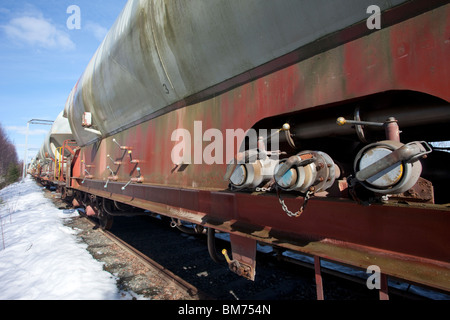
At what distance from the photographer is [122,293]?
3.76 m

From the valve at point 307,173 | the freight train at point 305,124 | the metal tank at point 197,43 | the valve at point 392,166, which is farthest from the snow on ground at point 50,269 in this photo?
the valve at point 392,166

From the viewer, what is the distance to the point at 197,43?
2.40 m

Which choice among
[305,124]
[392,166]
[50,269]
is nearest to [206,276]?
[50,269]

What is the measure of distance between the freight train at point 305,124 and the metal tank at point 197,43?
1 centimetres

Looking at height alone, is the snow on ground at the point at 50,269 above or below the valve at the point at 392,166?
below

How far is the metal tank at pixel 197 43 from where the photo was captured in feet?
5.32

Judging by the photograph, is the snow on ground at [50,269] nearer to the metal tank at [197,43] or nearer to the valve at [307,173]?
the metal tank at [197,43]

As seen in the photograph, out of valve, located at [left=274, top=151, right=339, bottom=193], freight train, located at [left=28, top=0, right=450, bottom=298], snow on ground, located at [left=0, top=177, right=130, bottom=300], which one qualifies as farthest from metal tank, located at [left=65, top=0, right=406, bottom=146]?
snow on ground, located at [left=0, top=177, right=130, bottom=300]

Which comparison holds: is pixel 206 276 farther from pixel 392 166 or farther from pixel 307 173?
A: pixel 392 166

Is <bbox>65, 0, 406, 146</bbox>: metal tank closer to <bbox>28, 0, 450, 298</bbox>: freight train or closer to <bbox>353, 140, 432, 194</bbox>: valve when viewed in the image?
<bbox>28, 0, 450, 298</bbox>: freight train

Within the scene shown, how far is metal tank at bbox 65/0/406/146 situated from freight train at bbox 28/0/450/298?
0.01 m

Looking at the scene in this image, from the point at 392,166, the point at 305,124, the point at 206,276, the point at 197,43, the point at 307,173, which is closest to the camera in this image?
the point at 392,166

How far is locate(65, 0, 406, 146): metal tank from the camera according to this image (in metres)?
1.62

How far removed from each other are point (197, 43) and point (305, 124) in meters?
1.30
